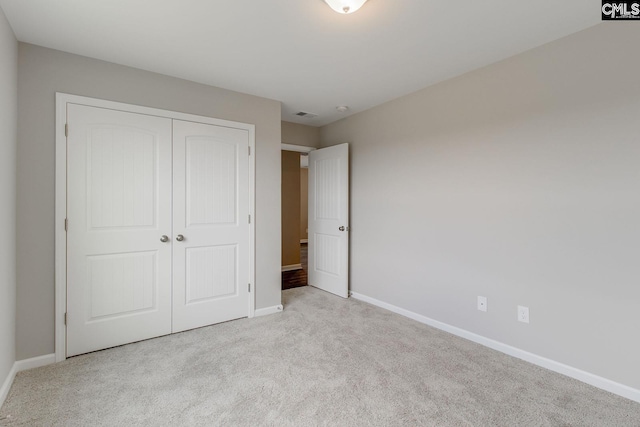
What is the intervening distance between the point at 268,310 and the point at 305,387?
1433 millimetres

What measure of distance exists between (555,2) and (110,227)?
3.53 metres

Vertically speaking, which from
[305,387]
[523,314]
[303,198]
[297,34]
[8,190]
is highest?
[297,34]

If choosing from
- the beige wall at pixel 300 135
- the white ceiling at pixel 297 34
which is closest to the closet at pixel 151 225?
the white ceiling at pixel 297 34

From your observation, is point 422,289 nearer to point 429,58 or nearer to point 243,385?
point 243,385

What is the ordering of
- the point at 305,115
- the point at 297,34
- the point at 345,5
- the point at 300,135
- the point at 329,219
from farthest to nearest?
the point at 300,135
the point at 329,219
the point at 305,115
the point at 297,34
the point at 345,5

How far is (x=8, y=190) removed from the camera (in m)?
1.93

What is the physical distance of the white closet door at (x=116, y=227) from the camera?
2.31 meters

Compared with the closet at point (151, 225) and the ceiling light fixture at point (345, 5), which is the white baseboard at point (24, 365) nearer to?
the closet at point (151, 225)

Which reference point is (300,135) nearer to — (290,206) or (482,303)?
(290,206)

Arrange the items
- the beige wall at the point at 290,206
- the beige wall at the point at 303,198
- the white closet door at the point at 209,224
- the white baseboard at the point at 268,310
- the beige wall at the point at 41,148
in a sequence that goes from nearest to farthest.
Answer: the beige wall at the point at 41,148
the white closet door at the point at 209,224
the white baseboard at the point at 268,310
the beige wall at the point at 290,206
the beige wall at the point at 303,198

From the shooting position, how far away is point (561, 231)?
6.89 feet

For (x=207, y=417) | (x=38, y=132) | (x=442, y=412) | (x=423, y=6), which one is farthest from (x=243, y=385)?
(x=423, y=6)

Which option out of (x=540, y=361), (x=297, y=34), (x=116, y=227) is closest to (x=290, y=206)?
(x=116, y=227)

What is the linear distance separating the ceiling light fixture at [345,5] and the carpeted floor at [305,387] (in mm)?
2351
